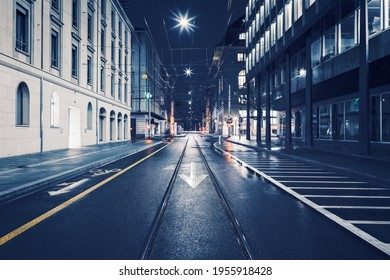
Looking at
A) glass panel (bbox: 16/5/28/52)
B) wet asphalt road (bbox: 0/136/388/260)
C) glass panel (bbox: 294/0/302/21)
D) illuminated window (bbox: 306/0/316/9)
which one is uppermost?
glass panel (bbox: 294/0/302/21)

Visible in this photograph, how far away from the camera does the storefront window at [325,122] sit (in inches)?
1020

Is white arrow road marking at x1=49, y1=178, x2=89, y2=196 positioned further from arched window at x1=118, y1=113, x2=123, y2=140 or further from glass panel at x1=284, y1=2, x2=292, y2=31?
arched window at x1=118, y1=113, x2=123, y2=140

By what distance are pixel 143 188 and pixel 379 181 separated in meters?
6.57

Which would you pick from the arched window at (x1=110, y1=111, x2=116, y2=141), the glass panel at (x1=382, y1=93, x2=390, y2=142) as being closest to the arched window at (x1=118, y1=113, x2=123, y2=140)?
the arched window at (x1=110, y1=111, x2=116, y2=141)

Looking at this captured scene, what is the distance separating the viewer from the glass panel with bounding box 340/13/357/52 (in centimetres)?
1912

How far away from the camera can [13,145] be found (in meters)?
15.4

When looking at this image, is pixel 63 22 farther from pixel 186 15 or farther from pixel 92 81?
pixel 186 15

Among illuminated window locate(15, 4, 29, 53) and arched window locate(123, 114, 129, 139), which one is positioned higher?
illuminated window locate(15, 4, 29, 53)

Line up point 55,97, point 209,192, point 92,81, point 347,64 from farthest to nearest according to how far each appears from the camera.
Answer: point 92,81
point 55,97
point 347,64
point 209,192

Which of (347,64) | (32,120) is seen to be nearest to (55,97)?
(32,120)

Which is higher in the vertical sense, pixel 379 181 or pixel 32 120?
pixel 32 120

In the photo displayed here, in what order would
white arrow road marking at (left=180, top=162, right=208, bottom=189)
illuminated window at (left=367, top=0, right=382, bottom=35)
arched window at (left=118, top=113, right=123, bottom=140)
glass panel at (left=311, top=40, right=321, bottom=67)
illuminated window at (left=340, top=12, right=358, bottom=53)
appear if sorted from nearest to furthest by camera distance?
white arrow road marking at (left=180, top=162, right=208, bottom=189) < illuminated window at (left=367, top=0, right=382, bottom=35) < illuminated window at (left=340, top=12, right=358, bottom=53) < glass panel at (left=311, top=40, right=321, bottom=67) < arched window at (left=118, top=113, right=123, bottom=140)

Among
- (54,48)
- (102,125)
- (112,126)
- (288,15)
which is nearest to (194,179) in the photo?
(54,48)

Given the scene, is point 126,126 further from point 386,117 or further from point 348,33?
point 386,117
